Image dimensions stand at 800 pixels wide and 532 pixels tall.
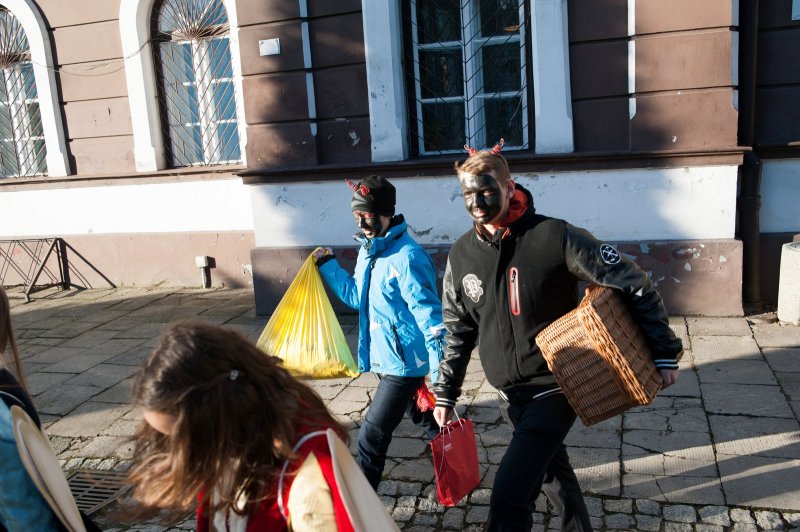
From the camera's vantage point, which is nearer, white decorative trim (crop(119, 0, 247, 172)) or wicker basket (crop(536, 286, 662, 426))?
wicker basket (crop(536, 286, 662, 426))

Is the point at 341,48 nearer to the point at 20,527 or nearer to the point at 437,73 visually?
the point at 437,73

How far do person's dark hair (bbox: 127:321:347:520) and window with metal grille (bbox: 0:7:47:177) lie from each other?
949 centimetres

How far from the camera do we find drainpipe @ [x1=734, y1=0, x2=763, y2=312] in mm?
6152

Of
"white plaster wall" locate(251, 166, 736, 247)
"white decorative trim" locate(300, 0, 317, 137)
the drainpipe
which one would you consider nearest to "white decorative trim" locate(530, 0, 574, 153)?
"white plaster wall" locate(251, 166, 736, 247)

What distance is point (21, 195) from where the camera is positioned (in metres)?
9.62

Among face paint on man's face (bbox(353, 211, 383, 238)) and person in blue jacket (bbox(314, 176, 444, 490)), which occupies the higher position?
face paint on man's face (bbox(353, 211, 383, 238))

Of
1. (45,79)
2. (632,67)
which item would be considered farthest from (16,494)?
(45,79)

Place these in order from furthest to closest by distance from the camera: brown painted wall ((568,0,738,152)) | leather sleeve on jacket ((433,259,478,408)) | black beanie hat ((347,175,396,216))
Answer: brown painted wall ((568,0,738,152)), black beanie hat ((347,175,396,216)), leather sleeve on jacket ((433,259,478,408))

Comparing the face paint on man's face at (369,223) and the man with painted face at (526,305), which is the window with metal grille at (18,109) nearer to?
the face paint on man's face at (369,223)

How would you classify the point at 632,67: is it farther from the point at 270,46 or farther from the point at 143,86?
the point at 143,86

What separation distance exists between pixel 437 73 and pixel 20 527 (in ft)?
19.8

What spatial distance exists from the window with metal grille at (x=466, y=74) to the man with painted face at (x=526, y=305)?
169 inches

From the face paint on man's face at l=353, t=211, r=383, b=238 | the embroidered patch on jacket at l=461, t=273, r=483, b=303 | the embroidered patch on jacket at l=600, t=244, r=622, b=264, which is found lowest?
the embroidered patch on jacket at l=461, t=273, r=483, b=303

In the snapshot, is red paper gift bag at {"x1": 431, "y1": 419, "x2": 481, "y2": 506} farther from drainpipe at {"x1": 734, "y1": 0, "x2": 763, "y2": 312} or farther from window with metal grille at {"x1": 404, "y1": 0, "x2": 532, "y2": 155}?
window with metal grille at {"x1": 404, "y1": 0, "x2": 532, "y2": 155}
